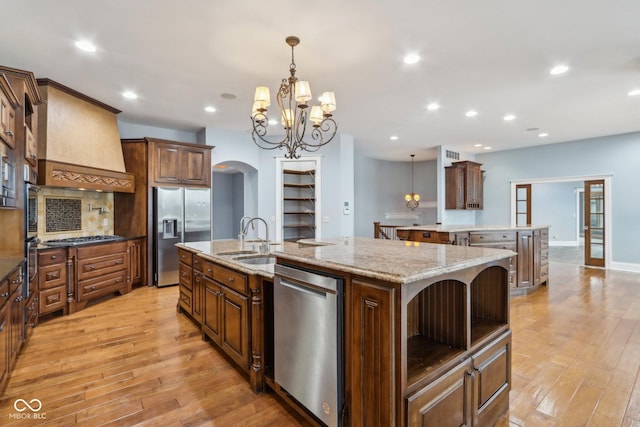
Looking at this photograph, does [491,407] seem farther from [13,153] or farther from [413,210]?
[413,210]

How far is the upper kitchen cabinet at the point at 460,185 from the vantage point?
768 centimetres

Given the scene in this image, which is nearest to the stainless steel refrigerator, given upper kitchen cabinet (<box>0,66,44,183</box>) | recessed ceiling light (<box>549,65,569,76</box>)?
upper kitchen cabinet (<box>0,66,44,183</box>)

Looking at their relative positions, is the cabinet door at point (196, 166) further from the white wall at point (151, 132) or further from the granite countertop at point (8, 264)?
the granite countertop at point (8, 264)

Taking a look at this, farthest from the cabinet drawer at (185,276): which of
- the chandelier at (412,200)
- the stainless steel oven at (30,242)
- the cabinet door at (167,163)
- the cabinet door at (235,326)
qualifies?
the chandelier at (412,200)

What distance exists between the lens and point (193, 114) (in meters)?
5.07

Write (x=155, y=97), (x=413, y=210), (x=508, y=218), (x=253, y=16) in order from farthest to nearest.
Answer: (x=413, y=210) < (x=508, y=218) < (x=155, y=97) < (x=253, y=16)

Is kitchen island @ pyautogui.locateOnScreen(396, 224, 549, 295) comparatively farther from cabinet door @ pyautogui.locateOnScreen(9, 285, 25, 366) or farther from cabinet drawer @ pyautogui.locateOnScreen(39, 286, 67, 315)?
cabinet drawer @ pyautogui.locateOnScreen(39, 286, 67, 315)

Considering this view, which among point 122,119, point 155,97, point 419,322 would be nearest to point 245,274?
point 419,322

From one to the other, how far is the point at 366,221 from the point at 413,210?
1.85 meters

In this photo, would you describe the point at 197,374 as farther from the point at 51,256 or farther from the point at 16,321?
the point at 51,256

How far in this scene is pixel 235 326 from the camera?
237 cm

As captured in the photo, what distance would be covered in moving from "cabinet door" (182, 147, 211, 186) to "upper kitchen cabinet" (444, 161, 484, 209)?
558cm

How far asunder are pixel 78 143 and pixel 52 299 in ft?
6.64

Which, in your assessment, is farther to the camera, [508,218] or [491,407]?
[508,218]
